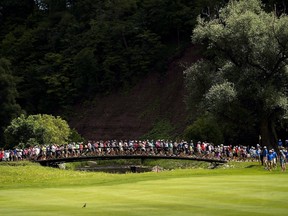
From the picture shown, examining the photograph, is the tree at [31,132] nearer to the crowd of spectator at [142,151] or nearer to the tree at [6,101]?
the crowd of spectator at [142,151]

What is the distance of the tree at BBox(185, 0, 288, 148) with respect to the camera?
49.8 meters

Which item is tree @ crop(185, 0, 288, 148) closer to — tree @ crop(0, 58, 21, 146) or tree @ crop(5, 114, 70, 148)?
tree @ crop(5, 114, 70, 148)

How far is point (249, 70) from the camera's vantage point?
51.0m

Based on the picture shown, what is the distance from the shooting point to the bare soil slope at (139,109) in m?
92.2

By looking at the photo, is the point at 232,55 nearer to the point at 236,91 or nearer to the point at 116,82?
the point at 236,91

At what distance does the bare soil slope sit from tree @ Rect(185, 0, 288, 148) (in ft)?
119

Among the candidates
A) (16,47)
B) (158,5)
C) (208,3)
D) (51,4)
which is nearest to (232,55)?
(208,3)

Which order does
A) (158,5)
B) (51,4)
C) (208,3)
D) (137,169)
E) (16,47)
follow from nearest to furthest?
(137,169) → (208,3) → (158,5) → (16,47) → (51,4)

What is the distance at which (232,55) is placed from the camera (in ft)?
173

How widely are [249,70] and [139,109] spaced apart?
45692mm

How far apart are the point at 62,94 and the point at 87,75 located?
5.76m

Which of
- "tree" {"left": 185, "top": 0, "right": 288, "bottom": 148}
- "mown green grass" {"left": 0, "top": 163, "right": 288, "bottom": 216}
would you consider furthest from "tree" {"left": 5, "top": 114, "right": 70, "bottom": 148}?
"mown green grass" {"left": 0, "top": 163, "right": 288, "bottom": 216}

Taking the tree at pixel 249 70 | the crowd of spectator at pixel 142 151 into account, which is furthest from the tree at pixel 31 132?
the tree at pixel 249 70

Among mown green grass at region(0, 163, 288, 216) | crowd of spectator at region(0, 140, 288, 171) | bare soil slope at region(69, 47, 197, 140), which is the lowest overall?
mown green grass at region(0, 163, 288, 216)
